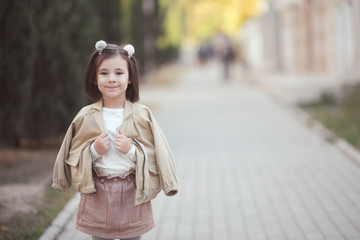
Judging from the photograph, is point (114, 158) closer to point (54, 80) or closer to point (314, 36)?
point (54, 80)

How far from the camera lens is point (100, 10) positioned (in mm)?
14797

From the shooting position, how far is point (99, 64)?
381cm

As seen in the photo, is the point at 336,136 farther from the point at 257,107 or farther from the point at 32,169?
the point at 257,107

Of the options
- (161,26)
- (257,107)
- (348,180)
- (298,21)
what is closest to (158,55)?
(161,26)

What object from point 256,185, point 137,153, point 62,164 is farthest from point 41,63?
point 137,153

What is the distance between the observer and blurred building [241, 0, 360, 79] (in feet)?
58.8

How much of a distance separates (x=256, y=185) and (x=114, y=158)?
402cm

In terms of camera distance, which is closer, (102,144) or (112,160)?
(102,144)

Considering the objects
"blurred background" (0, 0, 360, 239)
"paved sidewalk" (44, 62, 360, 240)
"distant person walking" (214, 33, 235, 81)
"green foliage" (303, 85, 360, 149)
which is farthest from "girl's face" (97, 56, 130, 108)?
"distant person walking" (214, 33, 235, 81)

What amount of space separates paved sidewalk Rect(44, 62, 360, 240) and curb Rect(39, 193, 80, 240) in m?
0.07

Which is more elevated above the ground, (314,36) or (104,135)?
(104,135)

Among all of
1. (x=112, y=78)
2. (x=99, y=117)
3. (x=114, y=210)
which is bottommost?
(x=114, y=210)

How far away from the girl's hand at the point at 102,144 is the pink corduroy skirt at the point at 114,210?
0.70 feet

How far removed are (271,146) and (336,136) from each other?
1.08m
